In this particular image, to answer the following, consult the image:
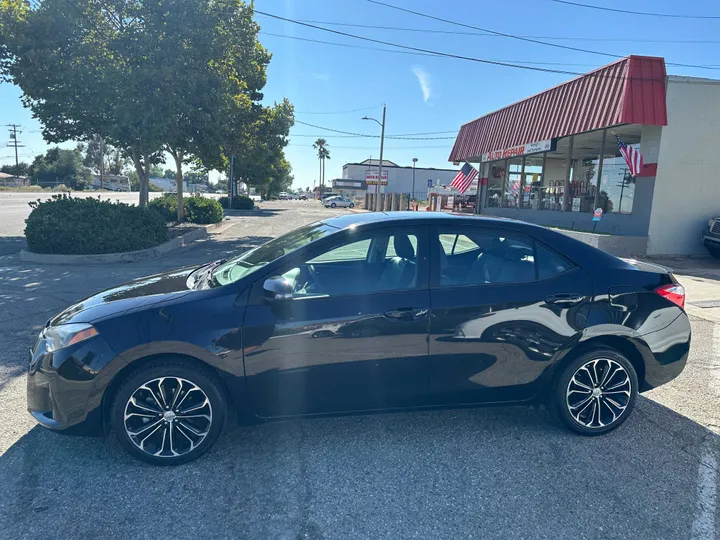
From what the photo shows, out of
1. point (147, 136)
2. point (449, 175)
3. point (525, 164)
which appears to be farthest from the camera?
point (449, 175)

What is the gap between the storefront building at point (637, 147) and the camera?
1318 cm

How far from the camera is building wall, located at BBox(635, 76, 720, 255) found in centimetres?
1319

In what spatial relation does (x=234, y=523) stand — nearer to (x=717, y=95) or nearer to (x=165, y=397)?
(x=165, y=397)

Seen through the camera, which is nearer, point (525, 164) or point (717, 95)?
point (717, 95)

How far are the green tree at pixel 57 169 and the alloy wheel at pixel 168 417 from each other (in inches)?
4000

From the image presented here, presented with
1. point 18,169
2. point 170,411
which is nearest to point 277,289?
point 170,411

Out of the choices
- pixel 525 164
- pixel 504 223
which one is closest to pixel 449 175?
pixel 525 164

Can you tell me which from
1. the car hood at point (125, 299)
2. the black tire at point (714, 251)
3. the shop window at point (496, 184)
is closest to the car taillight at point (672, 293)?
the car hood at point (125, 299)

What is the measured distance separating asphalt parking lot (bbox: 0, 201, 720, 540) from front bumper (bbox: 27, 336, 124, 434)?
324mm

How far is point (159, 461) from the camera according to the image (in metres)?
3.02

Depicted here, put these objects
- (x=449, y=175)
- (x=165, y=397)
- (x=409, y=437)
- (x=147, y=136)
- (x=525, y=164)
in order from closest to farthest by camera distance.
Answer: (x=165, y=397), (x=409, y=437), (x=147, y=136), (x=525, y=164), (x=449, y=175)

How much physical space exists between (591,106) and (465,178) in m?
7.88

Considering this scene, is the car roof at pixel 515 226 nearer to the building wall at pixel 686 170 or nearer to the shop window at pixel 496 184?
the building wall at pixel 686 170

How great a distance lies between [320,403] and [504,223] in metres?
1.91
